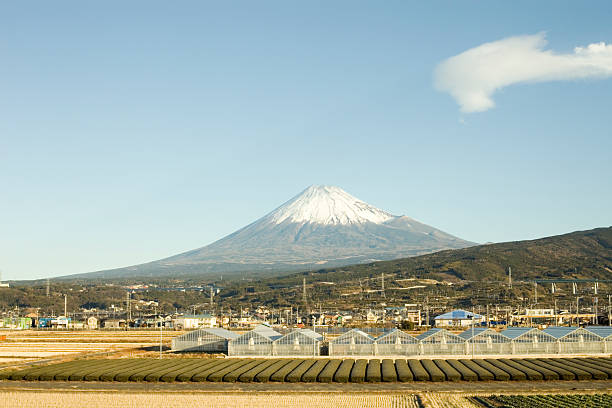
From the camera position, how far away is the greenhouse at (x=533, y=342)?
7869 cm

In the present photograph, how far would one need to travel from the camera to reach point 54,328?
140m

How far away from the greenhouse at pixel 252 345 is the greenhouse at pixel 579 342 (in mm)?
31615

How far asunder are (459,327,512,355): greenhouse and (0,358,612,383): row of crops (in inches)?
199

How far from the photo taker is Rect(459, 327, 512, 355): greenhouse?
78.5 metres

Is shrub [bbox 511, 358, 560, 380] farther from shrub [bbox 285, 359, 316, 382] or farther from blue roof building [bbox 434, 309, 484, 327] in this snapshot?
blue roof building [bbox 434, 309, 484, 327]

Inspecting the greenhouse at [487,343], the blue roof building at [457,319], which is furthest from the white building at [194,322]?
the greenhouse at [487,343]

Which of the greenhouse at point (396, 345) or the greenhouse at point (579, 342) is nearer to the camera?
the greenhouse at point (396, 345)

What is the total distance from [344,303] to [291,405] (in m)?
124

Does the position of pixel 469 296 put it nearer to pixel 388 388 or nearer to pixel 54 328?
pixel 54 328

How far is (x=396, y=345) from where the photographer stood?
79125 mm

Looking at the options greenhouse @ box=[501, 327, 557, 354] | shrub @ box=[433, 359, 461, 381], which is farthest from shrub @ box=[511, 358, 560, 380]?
greenhouse @ box=[501, 327, 557, 354]

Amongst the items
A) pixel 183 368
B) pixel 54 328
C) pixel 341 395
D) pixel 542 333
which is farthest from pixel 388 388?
pixel 54 328

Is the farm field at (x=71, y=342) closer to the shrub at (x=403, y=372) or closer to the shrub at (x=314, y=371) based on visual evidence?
the shrub at (x=314, y=371)

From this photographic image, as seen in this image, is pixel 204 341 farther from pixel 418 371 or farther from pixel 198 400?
pixel 198 400
